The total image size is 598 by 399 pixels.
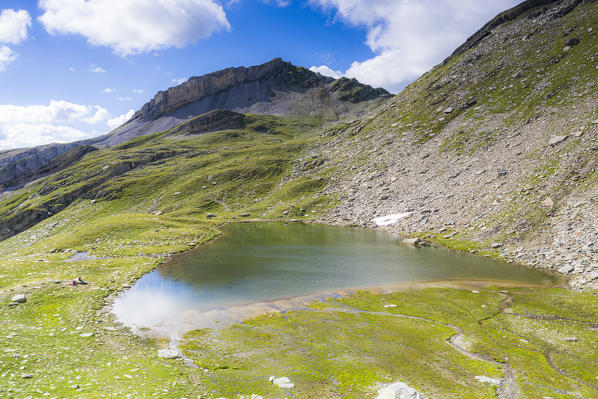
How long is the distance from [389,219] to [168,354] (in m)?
67.9

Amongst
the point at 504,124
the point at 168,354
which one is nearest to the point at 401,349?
the point at 168,354

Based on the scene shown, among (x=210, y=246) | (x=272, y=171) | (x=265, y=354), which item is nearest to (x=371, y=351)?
(x=265, y=354)

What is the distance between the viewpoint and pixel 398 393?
575 inches

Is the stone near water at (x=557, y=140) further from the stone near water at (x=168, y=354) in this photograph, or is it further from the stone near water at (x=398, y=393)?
the stone near water at (x=168, y=354)

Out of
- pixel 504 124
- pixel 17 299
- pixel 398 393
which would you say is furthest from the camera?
pixel 504 124

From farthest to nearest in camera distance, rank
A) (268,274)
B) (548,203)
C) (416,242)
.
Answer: (416,242), (548,203), (268,274)

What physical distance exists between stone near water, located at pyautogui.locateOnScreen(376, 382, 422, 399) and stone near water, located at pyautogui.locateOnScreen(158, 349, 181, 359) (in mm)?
13133

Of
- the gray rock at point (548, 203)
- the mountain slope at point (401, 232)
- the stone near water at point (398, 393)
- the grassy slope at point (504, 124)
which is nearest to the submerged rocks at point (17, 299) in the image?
the mountain slope at point (401, 232)

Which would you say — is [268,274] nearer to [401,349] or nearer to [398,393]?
[401,349]

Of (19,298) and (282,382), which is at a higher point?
(19,298)

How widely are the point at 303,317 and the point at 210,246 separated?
41.3 m

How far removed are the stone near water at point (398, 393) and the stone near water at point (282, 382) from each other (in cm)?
463

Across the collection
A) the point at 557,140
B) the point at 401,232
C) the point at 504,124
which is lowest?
the point at 401,232

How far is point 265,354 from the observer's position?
2100 centimetres
